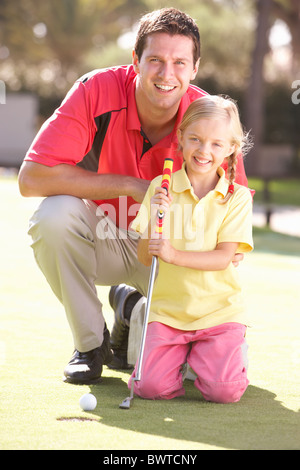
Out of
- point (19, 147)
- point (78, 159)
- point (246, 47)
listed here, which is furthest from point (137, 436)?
point (246, 47)

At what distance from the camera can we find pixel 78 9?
3628 cm

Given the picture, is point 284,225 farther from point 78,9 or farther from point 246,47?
point 78,9

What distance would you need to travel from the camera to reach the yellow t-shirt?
333cm

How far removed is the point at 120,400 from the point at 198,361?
0.36 m

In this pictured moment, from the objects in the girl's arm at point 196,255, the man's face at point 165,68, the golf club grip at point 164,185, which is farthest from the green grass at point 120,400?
the man's face at point 165,68

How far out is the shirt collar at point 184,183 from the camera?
3.41 metres

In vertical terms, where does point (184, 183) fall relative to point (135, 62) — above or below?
below

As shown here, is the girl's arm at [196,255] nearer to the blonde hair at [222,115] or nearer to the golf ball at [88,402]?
the blonde hair at [222,115]

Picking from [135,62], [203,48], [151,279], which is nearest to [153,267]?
[151,279]

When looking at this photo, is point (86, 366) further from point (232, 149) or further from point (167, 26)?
point (167, 26)

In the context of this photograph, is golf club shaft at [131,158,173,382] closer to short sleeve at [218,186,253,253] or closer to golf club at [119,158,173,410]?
golf club at [119,158,173,410]

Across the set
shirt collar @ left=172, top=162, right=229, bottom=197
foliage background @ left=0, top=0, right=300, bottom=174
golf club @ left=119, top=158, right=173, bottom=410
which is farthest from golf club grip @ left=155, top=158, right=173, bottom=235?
foliage background @ left=0, top=0, right=300, bottom=174

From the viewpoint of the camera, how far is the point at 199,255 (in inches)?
129

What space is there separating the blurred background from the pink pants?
7.90 metres
